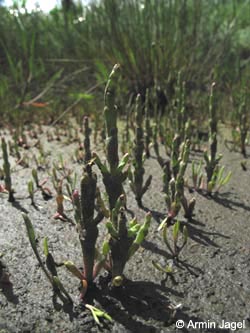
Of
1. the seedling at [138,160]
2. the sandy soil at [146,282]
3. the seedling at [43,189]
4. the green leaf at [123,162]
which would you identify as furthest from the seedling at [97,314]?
the seedling at [43,189]

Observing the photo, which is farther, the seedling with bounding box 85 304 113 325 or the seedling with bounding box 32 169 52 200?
Result: the seedling with bounding box 32 169 52 200

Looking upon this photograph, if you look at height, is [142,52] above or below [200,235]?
above

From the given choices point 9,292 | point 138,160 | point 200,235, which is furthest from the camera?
point 138,160

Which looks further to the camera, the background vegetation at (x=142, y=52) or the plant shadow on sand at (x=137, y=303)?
the background vegetation at (x=142, y=52)

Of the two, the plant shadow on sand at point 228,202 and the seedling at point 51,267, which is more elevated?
the seedling at point 51,267

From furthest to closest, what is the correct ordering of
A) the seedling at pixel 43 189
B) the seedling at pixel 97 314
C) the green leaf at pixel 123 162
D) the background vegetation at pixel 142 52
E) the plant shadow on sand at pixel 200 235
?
the background vegetation at pixel 142 52, the seedling at pixel 43 189, the plant shadow on sand at pixel 200 235, the green leaf at pixel 123 162, the seedling at pixel 97 314

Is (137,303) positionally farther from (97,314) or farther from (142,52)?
(142,52)

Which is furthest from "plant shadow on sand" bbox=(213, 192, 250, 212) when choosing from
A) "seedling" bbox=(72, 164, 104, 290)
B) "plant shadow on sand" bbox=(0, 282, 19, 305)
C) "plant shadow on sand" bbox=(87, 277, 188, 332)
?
"plant shadow on sand" bbox=(0, 282, 19, 305)

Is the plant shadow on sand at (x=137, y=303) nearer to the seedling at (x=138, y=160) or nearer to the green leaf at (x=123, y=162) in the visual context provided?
the green leaf at (x=123, y=162)

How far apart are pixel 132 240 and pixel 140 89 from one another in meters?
2.67

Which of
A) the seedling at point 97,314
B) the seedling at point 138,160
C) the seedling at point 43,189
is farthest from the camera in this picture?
the seedling at point 43,189

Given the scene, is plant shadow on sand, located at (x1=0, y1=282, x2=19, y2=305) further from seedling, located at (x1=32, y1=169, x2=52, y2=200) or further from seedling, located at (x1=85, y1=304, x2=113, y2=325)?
seedling, located at (x1=32, y1=169, x2=52, y2=200)

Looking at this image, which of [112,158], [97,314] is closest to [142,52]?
[112,158]

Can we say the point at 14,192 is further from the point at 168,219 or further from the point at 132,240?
the point at 132,240
